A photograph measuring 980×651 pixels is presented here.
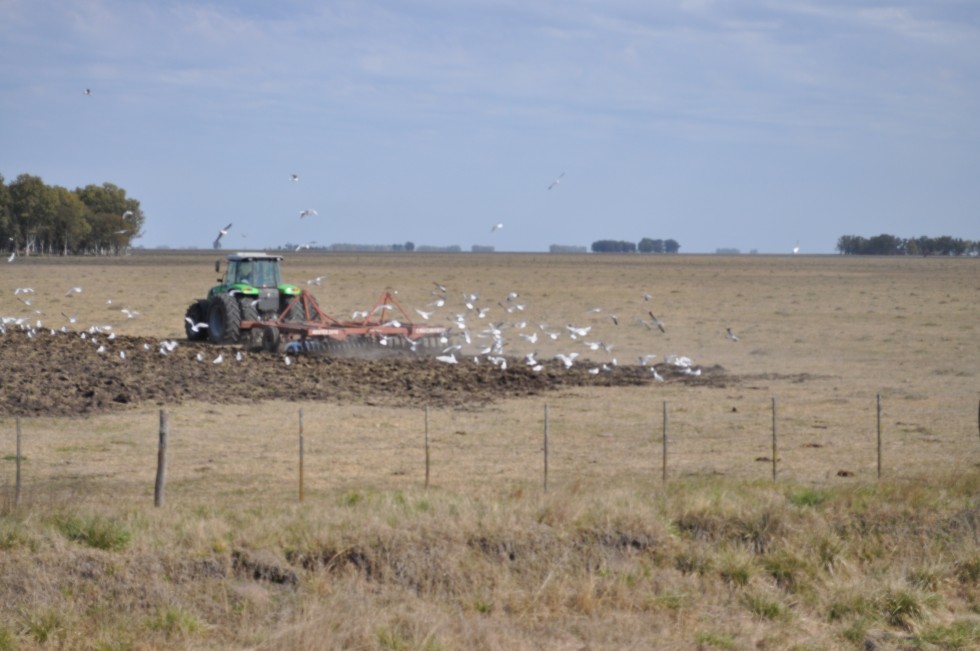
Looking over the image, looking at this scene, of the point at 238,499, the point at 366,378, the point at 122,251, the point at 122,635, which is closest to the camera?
the point at 122,635

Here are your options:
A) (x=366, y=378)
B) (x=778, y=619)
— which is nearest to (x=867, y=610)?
(x=778, y=619)

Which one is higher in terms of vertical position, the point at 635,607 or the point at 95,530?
the point at 95,530

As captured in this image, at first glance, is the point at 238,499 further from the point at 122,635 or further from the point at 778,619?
the point at 778,619

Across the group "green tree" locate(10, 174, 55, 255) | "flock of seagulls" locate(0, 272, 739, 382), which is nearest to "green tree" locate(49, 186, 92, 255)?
"green tree" locate(10, 174, 55, 255)

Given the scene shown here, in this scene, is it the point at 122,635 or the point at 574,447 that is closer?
the point at 122,635

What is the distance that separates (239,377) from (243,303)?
300 inches

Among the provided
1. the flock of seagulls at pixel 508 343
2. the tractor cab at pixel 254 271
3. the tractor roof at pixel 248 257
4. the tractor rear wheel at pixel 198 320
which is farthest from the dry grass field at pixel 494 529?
the tractor cab at pixel 254 271

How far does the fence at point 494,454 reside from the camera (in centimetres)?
1589

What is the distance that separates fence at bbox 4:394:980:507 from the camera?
15891mm

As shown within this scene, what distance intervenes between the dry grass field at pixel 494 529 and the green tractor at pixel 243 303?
9.57 meters

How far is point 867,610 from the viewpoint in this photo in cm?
1226

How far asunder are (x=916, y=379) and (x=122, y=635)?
66.9 feet

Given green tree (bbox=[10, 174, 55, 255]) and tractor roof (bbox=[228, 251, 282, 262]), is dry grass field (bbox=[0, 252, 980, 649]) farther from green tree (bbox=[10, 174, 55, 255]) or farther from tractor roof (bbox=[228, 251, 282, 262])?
green tree (bbox=[10, 174, 55, 255])

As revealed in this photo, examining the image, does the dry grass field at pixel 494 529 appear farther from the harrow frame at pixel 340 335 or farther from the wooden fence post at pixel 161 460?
the harrow frame at pixel 340 335
